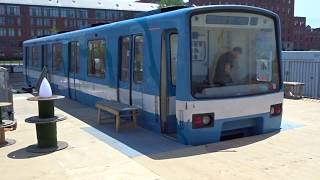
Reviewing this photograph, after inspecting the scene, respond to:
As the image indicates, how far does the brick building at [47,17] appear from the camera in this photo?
3639 inches

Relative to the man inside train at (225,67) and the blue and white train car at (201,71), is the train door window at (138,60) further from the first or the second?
the man inside train at (225,67)

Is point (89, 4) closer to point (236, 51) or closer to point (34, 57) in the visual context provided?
point (34, 57)

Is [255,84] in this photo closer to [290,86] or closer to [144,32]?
[144,32]

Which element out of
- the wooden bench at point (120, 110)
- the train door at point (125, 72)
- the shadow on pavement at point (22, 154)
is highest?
the train door at point (125, 72)

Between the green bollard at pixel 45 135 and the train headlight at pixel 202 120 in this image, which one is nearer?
the train headlight at pixel 202 120

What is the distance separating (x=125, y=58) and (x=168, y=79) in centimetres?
208

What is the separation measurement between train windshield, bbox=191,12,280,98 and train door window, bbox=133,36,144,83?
5.88 ft

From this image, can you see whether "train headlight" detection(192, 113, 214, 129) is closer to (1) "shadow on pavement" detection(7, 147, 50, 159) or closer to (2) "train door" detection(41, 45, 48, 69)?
(1) "shadow on pavement" detection(7, 147, 50, 159)

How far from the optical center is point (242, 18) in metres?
8.27

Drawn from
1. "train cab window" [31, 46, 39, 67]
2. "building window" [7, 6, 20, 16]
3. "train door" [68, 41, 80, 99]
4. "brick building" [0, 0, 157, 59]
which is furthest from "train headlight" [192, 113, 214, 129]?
"building window" [7, 6, 20, 16]

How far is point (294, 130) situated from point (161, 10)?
147 inches

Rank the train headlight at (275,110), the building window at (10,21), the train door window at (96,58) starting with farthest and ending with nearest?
the building window at (10,21) → the train door window at (96,58) → the train headlight at (275,110)

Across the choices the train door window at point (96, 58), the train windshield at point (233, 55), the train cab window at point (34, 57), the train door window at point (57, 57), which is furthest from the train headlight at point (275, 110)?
the train cab window at point (34, 57)

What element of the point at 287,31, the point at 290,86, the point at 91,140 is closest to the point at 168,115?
the point at 91,140
